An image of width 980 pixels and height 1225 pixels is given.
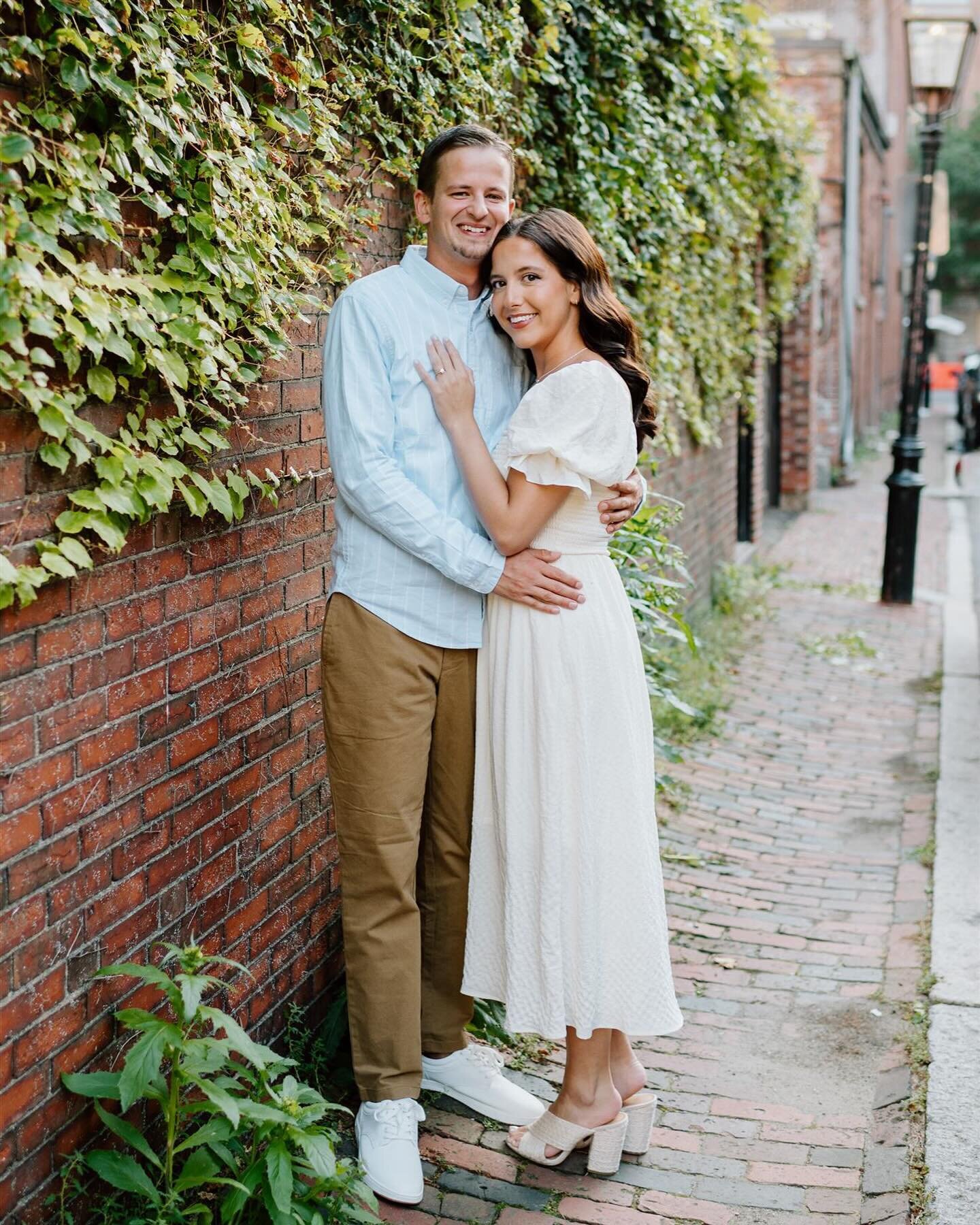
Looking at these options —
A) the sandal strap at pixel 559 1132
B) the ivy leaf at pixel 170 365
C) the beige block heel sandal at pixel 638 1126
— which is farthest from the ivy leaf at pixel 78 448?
the beige block heel sandal at pixel 638 1126

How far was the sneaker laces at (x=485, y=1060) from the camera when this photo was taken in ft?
11.2

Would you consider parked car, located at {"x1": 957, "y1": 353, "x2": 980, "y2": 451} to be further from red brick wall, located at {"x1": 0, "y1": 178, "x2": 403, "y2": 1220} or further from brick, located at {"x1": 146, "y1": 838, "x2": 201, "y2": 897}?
brick, located at {"x1": 146, "y1": 838, "x2": 201, "y2": 897}

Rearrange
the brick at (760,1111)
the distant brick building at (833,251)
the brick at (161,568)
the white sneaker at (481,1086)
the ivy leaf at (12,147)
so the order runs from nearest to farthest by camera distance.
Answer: the ivy leaf at (12,147)
the brick at (161,568)
the white sneaker at (481,1086)
the brick at (760,1111)
the distant brick building at (833,251)

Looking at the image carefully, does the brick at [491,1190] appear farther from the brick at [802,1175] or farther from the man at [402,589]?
the brick at [802,1175]

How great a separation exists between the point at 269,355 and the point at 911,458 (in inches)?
320

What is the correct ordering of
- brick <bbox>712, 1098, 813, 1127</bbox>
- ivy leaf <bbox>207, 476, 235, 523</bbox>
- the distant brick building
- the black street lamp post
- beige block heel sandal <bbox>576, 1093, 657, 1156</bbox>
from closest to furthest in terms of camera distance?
1. ivy leaf <bbox>207, 476, 235, 523</bbox>
2. beige block heel sandal <bbox>576, 1093, 657, 1156</bbox>
3. brick <bbox>712, 1098, 813, 1127</bbox>
4. the black street lamp post
5. the distant brick building

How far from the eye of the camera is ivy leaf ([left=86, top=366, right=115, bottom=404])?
238 centimetres

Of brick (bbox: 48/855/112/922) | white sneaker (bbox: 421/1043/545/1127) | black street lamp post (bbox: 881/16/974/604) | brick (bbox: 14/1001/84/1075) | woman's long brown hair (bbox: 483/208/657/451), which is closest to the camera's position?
brick (bbox: 14/1001/84/1075)

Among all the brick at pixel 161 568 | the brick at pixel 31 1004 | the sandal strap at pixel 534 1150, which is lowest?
the sandal strap at pixel 534 1150

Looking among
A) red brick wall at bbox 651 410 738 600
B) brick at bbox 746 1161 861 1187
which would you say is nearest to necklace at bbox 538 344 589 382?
brick at bbox 746 1161 861 1187

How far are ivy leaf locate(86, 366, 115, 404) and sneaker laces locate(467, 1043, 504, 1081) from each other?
198 cm

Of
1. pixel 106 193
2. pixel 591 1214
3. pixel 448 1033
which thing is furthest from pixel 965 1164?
pixel 106 193

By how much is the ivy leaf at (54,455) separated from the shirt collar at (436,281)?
1114 millimetres

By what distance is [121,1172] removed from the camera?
97.5 inches
